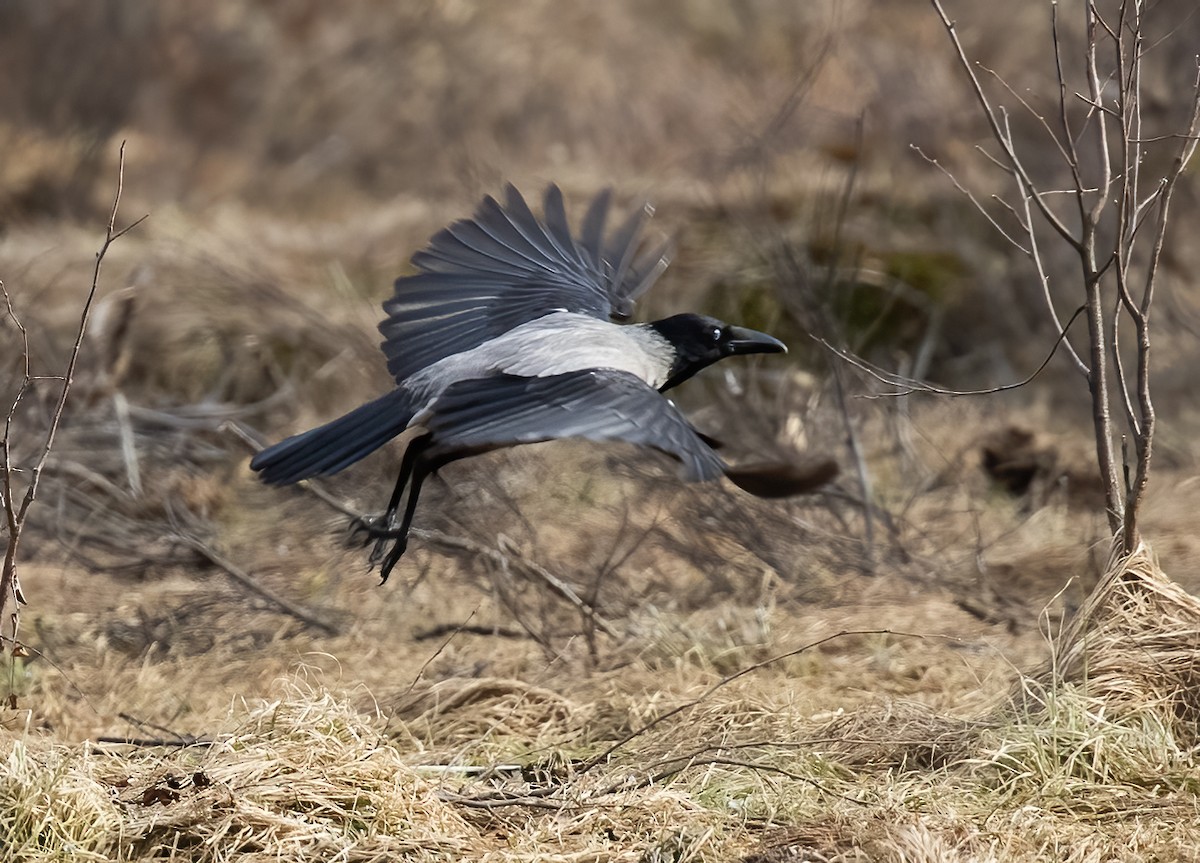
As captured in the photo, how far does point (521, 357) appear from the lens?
443 centimetres

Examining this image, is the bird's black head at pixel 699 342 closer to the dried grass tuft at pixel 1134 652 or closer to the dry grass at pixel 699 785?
the dry grass at pixel 699 785

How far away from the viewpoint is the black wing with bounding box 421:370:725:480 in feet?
11.9

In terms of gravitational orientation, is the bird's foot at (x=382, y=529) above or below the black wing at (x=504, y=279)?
below

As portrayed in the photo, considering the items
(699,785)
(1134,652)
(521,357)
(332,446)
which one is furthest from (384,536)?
(1134,652)

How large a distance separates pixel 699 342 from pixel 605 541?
6.23 feet

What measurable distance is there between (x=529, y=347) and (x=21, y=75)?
9709 millimetres

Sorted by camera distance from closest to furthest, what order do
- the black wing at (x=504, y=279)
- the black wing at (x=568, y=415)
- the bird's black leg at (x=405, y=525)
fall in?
1. the black wing at (x=568, y=415)
2. the bird's black leg at (x=405, y=525)
3. the black wing at (x=504, y=279)

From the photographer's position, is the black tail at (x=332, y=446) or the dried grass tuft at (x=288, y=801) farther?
the black tail at (x=332, y=446)

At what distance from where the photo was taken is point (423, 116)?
14672mm

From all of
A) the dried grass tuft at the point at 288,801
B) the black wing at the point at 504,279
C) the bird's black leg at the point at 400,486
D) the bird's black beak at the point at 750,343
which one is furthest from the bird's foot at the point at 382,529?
the bird's black beak at the point at 750,343

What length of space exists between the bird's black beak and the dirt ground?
0.95 metres

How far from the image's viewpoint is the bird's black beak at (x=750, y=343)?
4773mm

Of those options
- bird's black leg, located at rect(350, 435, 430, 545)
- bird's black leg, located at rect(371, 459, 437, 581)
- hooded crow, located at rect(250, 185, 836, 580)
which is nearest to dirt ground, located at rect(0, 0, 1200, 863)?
bird's black leg, located at rect(371, 459, 437, 581)

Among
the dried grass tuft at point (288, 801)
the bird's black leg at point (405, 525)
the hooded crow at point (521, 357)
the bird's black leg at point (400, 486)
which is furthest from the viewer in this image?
the bird's black leg at point (400, 486)
